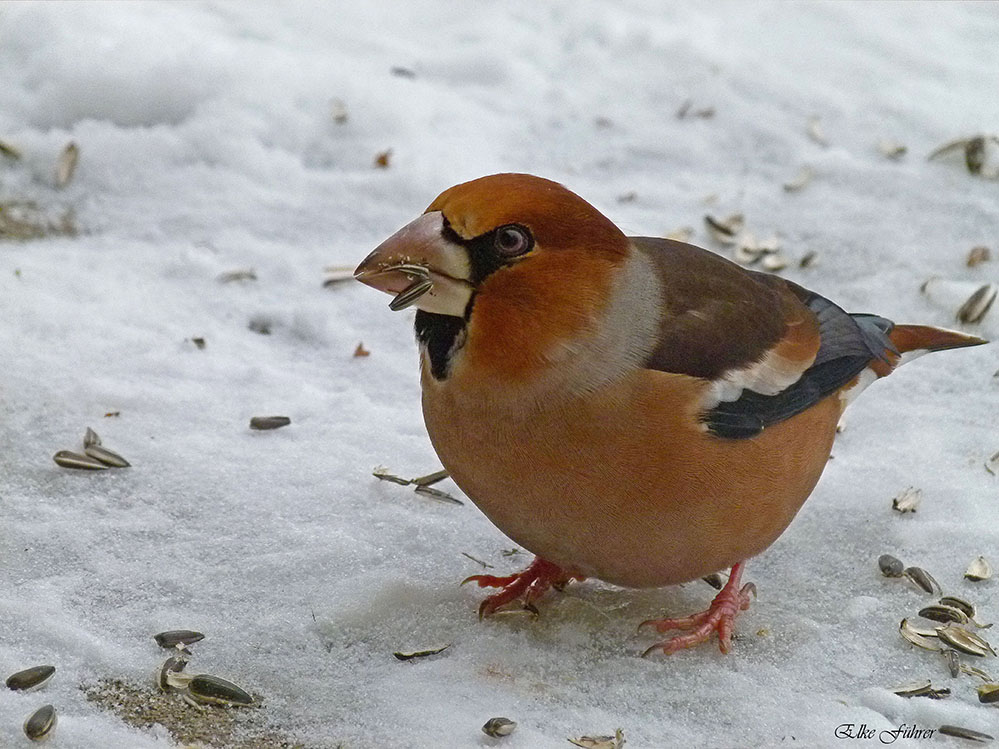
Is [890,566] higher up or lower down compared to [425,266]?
lower down

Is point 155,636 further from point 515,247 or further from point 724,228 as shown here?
point 724,228

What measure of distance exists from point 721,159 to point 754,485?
3.46 metres

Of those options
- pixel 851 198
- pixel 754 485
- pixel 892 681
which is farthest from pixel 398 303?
pixel 851 198

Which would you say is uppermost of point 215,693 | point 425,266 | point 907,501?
point 425,266

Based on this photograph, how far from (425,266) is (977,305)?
2.99 m

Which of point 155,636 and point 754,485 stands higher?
point 754,485

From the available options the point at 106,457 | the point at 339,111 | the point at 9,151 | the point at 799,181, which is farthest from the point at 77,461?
the point at 799,181

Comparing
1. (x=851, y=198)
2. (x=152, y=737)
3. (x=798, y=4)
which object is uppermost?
(x=798, y=4)

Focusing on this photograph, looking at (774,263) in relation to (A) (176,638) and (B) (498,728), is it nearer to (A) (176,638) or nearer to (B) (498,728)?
(B) (498,728)

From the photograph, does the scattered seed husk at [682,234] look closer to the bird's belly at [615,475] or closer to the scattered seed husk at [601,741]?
the bird's belly at [615,475]

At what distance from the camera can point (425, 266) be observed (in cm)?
281

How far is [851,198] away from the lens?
19.1 ft

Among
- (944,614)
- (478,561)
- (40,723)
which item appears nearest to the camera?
(40,723)

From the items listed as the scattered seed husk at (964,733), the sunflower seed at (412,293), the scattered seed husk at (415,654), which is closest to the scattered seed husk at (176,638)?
the scattered seed husk at (415,654)
